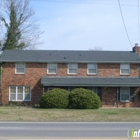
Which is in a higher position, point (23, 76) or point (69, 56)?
point (69, 56)

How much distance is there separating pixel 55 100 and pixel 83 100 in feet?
8.41

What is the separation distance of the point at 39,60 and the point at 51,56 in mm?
1786

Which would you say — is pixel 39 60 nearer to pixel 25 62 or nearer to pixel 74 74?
pixel 25 62

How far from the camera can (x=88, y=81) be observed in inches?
1481

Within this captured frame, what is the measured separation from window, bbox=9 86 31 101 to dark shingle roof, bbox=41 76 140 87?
91.9 inches

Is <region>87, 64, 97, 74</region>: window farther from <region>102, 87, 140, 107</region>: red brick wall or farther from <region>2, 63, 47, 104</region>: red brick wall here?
<region>2, 63, 47, 104</region>: red brick wall

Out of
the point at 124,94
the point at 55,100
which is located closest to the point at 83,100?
the point at 55,100

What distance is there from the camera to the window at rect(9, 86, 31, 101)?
38.4 meters

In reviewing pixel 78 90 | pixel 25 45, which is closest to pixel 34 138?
pixel 78 90

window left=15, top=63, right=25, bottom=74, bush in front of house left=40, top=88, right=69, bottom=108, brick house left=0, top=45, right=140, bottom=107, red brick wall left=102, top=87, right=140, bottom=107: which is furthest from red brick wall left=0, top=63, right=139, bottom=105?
bush in front of house left=40, top=88, right=69, bottom=108

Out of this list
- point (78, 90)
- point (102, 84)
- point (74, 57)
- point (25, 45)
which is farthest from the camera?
point (25, 45)

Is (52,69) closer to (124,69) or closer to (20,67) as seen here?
(20,67)

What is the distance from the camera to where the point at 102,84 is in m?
37.2

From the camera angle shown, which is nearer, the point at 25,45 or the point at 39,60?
the point at 39,60
